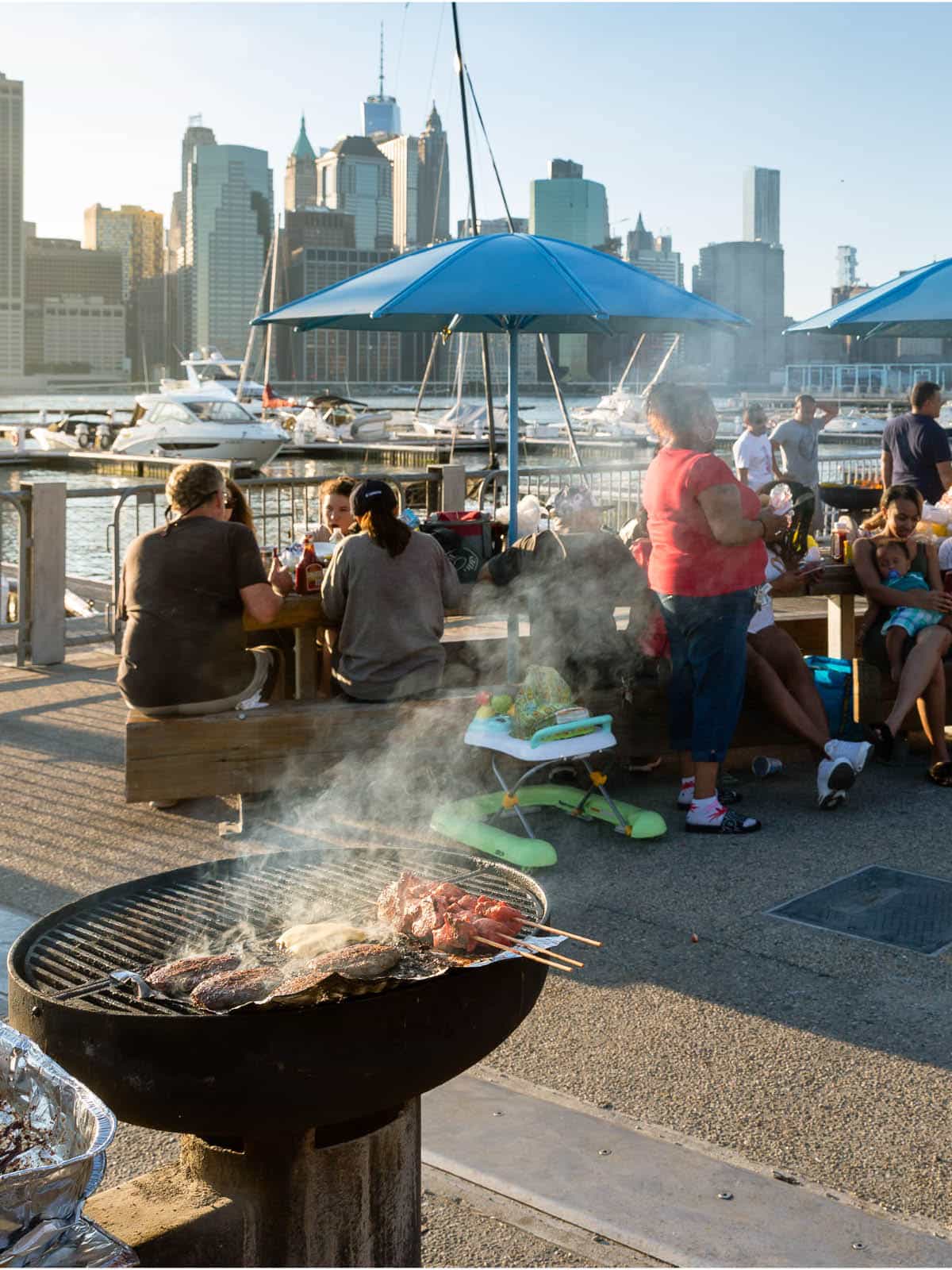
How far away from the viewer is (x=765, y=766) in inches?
292

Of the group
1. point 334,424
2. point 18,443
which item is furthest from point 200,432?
point 334,424

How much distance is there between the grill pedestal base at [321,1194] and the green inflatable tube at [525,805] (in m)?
3.06

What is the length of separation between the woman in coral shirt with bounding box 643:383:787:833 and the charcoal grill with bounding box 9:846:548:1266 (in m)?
3.45

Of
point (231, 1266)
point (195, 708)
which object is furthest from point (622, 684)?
point (231, 1266)

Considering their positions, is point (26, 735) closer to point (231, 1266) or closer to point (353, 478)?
point (353, 478)

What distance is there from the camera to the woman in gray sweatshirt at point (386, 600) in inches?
262

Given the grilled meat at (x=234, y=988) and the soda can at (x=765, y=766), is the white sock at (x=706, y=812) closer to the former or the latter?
the soda can at (x=765, y=766)

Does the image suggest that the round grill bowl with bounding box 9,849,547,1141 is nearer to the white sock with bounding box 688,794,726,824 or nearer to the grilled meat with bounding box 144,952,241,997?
the grilled meat with bounding box 144,952,241,997

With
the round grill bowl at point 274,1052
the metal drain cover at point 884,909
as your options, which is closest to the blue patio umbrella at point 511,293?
the metal drain cover at point 884,909

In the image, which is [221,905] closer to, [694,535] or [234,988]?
[234,988]

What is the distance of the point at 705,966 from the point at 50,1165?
3076mm

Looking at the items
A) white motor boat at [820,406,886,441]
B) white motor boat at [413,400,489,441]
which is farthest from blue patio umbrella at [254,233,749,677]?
white motor boat at [413,400,489,441]

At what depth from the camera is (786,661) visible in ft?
23.4

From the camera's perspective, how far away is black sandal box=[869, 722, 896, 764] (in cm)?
735
